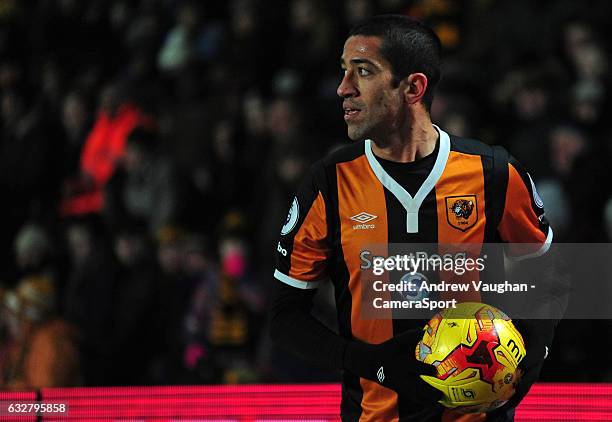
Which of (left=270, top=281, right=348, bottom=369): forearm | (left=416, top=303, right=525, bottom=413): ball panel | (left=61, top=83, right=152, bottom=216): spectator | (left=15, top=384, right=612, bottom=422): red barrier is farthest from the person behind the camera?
(left=61, top=83, right=152, bottom=216): spectator

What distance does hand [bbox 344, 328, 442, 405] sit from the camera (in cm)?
327

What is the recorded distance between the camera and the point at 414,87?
357cm

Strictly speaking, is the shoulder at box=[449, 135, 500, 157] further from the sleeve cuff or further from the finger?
the finger

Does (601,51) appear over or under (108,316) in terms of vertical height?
over

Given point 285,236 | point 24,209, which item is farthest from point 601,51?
point 24,209

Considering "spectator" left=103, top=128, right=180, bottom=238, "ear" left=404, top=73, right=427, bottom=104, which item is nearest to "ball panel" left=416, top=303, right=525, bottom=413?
"ear" left=404, top=73, right=427, bottom=104

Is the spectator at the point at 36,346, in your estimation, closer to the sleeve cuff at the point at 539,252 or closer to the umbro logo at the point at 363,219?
the umbro logo at the point at 363,219

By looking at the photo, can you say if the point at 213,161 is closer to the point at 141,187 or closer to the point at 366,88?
the point at 141,187

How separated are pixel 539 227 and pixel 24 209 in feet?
25.5

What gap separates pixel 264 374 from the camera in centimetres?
757

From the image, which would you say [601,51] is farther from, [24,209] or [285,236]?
[24,209]

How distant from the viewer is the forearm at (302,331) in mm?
3443

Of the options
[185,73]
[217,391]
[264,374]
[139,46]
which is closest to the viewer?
[217,391]

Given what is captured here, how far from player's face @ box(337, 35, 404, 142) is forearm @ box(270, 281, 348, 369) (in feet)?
1.65
